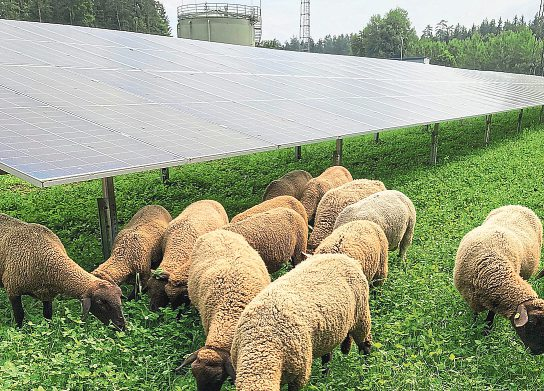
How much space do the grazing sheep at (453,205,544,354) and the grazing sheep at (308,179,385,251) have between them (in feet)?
7.01

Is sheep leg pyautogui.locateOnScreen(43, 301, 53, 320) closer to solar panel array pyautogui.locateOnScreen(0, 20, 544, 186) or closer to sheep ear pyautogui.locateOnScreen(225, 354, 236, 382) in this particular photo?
solar panel array pyautogui.locateOnScreen(0, 20, 544, 186)

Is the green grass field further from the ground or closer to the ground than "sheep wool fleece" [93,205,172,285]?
closer to the ground

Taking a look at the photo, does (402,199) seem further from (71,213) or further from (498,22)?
(498,22)

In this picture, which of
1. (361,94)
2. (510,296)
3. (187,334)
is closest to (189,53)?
(361,94)

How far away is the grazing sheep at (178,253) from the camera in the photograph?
6.39m

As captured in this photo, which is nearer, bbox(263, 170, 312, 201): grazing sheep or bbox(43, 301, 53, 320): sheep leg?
bbox(43, 301, 53, 320): sheep leg

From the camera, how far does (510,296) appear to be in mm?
5820

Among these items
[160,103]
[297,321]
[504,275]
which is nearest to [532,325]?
[504,275]

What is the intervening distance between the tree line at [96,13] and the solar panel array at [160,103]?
145 feet

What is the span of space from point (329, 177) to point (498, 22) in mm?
177049

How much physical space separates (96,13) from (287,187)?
63538 mm

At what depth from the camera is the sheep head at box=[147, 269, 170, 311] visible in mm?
6383

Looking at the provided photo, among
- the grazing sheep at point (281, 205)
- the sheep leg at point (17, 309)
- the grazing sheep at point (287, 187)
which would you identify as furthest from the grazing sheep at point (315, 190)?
the sheep leg at point (17, 309)

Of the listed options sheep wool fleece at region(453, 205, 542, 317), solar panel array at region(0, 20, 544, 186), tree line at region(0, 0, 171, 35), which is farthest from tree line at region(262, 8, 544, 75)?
sheep wool fleece at region(453, 205, 542, 317)
